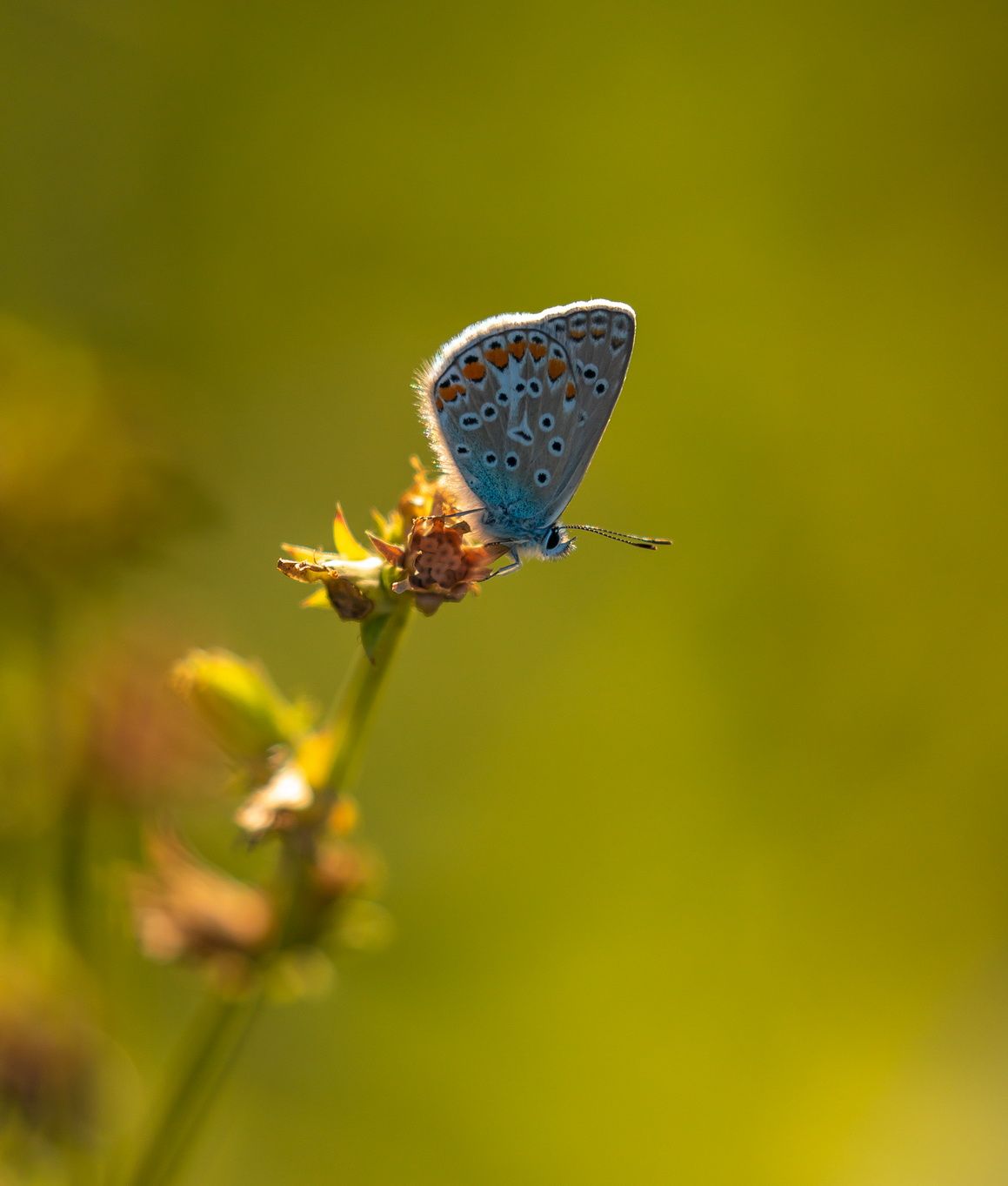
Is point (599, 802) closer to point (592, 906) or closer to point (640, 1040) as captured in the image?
point (592, 906)

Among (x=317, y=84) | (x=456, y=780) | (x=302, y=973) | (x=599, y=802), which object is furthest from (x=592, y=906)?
(x=317, y=84)

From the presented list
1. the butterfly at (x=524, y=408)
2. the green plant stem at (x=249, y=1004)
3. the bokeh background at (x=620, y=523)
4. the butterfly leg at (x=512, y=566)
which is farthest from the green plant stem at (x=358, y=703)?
the bokeh background at (x=620, y=523)

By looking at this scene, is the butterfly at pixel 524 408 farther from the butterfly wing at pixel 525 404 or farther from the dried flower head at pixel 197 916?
the dried flower head at pixel 197 916

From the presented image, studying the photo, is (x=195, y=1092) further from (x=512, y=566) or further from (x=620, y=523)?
(x=620, y=523)

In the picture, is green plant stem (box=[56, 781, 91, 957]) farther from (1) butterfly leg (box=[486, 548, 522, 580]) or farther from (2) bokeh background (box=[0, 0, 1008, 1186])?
(2) bokeh background (box=[0, 0, 1008, 1186])

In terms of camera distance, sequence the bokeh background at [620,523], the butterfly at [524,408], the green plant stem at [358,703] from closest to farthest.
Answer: the green plant stem at [358,703] < the butterfly at [524,408] < the bokeh background at [620,523]

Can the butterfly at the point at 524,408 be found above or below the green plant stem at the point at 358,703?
above
